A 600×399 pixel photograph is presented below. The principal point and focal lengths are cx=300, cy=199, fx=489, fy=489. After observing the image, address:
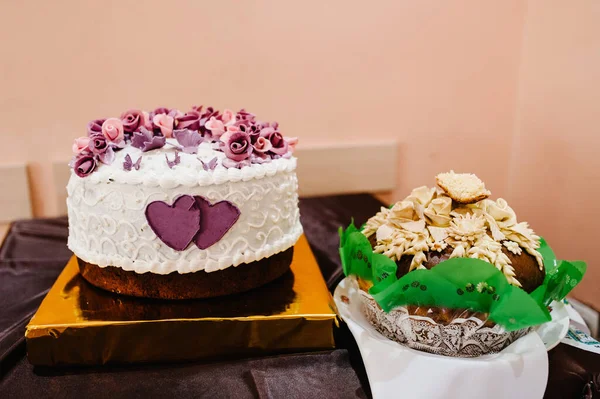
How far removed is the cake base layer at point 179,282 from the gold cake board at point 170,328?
2 centimetres

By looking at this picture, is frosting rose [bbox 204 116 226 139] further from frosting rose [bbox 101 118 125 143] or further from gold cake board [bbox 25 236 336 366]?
gold cake board [bbox 25 236 336 366]

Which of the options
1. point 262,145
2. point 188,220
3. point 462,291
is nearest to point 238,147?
point 262,145

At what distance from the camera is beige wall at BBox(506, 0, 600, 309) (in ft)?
5.75

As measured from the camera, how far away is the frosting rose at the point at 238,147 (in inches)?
40.1

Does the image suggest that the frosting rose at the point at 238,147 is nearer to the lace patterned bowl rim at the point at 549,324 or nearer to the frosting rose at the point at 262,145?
the frosting rose at the point at 262,145

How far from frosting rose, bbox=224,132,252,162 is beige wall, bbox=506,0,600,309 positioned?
1.34 m

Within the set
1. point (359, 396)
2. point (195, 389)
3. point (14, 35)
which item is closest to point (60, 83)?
point (14, 35)

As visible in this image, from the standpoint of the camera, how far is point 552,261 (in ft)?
3.20

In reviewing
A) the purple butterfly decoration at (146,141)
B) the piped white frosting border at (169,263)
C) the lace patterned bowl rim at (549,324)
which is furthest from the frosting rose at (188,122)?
the lace patterned bowl rim at (549,324)

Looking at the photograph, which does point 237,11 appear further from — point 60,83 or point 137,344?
point 137,344

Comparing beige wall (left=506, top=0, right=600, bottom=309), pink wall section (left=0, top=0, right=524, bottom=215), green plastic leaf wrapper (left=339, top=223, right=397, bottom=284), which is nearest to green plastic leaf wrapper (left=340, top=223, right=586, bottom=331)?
green plastic leaf wrapper (left=339, top=223, right=397, bottom=284)

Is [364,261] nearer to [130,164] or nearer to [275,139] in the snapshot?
[275,139]

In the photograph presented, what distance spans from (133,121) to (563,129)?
163 centimetres

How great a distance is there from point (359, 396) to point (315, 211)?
1.16 m
